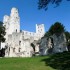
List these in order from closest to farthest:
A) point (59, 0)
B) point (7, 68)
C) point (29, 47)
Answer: point (7, 68), point (59, 0), point (29, 47)

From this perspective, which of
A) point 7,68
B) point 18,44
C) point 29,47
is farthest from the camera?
point 18,44

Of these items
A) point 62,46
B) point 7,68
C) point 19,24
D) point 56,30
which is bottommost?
point 7,68

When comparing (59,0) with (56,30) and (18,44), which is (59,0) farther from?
(18,44)

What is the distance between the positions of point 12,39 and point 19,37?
10.1 feet

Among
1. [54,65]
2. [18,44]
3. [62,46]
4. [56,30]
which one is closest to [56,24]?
[56,30]

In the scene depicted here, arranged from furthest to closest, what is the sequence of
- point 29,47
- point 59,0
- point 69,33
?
1. point 69,33
2. point 29,47
3. point 59,0

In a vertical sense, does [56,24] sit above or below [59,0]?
→ above

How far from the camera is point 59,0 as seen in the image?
20.2 m

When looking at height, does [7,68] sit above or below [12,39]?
below

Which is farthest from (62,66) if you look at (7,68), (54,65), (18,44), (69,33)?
(69,33)

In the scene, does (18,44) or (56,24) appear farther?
(18,44)

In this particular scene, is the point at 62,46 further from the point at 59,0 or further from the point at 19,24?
the point at 19,24

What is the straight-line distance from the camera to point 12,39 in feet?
233

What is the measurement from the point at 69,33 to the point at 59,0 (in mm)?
65936
